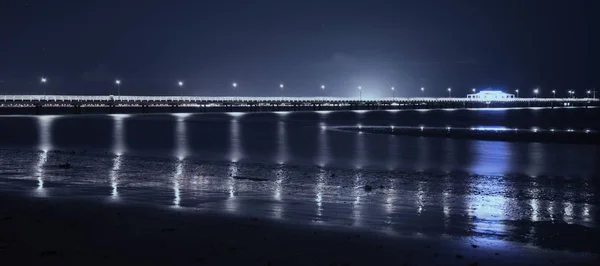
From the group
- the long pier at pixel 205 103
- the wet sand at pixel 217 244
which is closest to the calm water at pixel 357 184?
the wet sand at pixel 217 244

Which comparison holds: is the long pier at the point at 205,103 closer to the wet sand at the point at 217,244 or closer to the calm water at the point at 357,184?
the calm water at the point at 357,184

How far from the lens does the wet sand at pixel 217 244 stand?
6.52 meters

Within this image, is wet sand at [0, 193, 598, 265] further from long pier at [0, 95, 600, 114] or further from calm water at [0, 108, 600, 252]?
long pier at [0, 95, 600, 114]

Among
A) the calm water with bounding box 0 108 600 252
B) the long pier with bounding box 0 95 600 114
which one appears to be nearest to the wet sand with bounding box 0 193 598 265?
the calm water with bounding box 0 108 600 252

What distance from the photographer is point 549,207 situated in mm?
→ 10188

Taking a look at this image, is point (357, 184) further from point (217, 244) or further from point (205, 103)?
point (205, 103)

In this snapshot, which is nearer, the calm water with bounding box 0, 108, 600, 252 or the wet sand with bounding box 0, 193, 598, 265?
the wet sand with bounding box 0, 193, 598, 265

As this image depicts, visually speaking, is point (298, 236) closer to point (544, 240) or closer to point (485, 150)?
point (544, 240)

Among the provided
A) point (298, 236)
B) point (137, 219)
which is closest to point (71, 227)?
point (137, 219)

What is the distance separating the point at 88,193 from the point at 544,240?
796 cm

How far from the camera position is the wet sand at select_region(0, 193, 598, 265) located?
6.52 meters

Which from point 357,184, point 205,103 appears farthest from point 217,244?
point 205,103

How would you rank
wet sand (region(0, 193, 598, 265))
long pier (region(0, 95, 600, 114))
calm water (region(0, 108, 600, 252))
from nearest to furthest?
wet sand (region(0, 193, 598, 265)) → calm water (region(0, 108, 600, 252)) → long pier (region(0, 95, 600, 114))

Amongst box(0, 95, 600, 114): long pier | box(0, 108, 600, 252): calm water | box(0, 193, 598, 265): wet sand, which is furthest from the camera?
box(0, 95, 600, 114): long pier
